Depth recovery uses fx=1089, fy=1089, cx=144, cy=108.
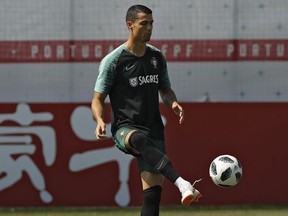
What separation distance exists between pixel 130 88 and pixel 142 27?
504 mm

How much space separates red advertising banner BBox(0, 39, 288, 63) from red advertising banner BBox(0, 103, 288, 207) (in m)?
0.59

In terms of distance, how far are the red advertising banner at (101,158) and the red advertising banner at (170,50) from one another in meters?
0.59

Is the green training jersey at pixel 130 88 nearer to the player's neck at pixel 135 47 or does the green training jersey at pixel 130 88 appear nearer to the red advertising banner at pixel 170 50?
the player's neck at pixel 135 47

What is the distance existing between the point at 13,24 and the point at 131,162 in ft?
7.13

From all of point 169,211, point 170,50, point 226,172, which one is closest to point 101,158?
point 169,211

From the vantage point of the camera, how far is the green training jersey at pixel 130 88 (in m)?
8.84

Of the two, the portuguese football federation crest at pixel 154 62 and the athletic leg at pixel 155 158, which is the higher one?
the portuguese football federation crest at pixel 154 62

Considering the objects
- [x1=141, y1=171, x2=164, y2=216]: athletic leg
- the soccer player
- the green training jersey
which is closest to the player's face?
the soccer player

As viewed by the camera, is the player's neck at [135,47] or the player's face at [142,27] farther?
the player's neck at [135,47]

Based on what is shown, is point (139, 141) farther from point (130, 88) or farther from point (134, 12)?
point (134, 12)

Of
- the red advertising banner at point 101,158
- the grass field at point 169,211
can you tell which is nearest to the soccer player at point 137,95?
the grass field at point 169,211

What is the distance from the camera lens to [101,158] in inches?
512

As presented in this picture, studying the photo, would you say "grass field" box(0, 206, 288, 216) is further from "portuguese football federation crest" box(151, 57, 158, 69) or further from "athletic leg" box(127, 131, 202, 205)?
"athletic leg" box(127, 131, 202, 205)

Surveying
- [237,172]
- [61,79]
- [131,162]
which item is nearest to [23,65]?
[61,79]
